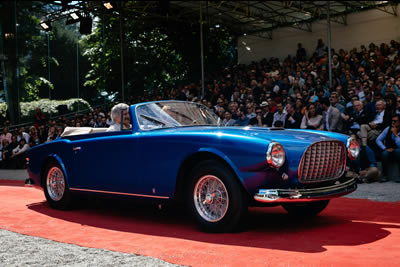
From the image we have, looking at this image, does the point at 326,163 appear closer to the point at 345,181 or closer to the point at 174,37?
the point at 345,181

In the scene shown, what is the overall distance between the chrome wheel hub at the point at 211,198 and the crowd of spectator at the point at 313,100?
7.28 feet

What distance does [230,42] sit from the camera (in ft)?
96.5

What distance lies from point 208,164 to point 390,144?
574 centimetres

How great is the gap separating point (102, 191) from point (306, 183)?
2685mm

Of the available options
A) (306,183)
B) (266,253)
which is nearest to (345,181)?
(306,183)

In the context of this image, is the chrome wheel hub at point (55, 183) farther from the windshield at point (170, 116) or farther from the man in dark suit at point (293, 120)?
the man in dark suit at point (293, 120)

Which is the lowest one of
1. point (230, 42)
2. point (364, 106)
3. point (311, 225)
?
point (311, 225)

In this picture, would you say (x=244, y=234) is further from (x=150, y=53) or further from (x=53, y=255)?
(x=150, y=53)

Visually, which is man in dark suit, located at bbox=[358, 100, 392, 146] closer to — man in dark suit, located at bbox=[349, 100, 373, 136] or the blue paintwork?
man in dark suit, located at bbox=[349, 100, 373, 136]

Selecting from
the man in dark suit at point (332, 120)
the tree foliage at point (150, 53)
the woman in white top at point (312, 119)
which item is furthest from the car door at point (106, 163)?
the tree foliage at point (150, 53)

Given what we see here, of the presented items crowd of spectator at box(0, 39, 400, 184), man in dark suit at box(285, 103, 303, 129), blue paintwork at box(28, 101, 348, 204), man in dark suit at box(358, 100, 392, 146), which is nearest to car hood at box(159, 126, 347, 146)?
blue paintwork at box(28, 101, 348, 204)

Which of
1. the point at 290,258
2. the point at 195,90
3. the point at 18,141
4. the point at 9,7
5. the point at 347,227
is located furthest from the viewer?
→ the point at 9,7

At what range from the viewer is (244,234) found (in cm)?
451

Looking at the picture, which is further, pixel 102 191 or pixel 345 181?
pixel 102 191
